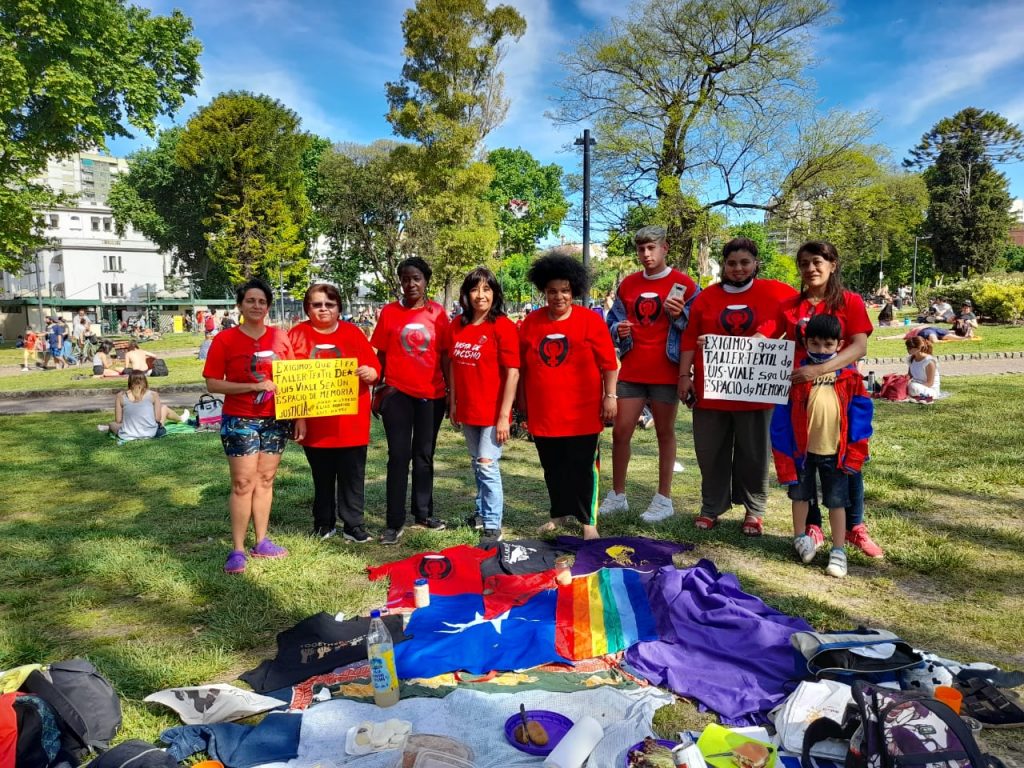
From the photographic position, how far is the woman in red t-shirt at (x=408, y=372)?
5.04 meters

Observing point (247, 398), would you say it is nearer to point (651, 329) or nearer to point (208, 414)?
point (651, 329)

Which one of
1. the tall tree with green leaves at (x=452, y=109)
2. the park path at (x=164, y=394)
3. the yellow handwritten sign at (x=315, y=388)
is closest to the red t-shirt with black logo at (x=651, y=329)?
the yellow handwritten sign at (x=315, y=388)

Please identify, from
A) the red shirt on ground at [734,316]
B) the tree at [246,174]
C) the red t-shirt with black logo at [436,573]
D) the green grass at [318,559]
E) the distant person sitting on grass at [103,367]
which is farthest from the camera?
the tree at [246,174]

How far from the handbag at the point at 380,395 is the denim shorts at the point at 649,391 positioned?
5.95ft

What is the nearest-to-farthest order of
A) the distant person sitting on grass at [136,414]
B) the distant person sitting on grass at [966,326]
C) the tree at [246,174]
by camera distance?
the distant person sitting on grass at [136,414] → the distant person sitting on grass at [966,326] → the tree at [246,174]

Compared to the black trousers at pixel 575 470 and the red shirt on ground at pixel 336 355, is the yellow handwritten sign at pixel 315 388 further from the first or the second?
the black trousers at pixel 575 470

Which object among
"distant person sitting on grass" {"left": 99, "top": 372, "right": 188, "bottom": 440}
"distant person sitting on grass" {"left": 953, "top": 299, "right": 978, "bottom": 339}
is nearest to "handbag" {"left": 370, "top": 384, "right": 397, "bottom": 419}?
"distant person sitting on grass" {"left": 99, "top": 372, "right": 188, "bottom": 440}

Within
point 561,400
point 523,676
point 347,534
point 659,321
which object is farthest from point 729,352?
point 347,534

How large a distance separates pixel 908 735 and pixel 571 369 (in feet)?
10.2

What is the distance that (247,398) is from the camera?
4422 millimetres

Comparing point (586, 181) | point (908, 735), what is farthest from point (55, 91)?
point (908, 735)

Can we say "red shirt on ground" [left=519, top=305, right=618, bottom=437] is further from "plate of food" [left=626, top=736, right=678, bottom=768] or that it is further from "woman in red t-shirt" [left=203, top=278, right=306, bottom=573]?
"plate of food" [left=626, top=736, right=678, bottom=768]

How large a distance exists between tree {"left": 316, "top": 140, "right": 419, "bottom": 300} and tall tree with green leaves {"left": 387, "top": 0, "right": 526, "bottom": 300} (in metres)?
10.7

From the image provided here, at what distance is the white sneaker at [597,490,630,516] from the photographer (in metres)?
5.60
